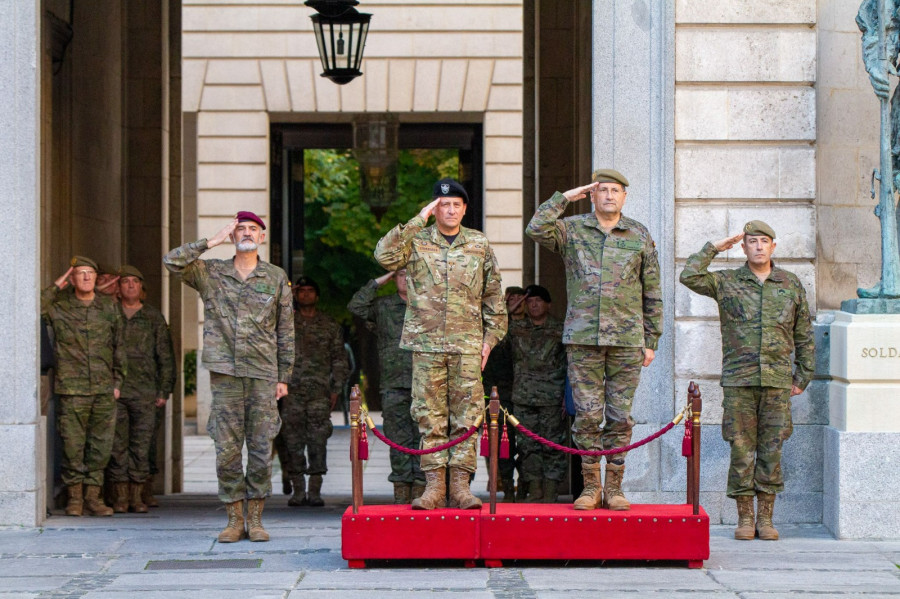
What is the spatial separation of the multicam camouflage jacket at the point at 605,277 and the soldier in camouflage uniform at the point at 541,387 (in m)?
3.12

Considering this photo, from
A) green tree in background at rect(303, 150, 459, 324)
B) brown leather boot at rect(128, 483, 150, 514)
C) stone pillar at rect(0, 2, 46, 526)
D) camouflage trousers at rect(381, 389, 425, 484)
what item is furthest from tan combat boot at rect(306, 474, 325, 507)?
green tree in background at rect(303, 150, 459, 324)

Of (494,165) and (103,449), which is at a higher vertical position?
(494,165)

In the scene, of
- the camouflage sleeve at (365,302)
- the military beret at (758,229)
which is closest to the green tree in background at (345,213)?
the camouflage sleeve at (365,302)

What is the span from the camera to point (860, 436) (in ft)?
32.7

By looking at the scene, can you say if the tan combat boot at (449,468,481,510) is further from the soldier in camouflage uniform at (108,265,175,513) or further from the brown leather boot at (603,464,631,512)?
the soldier in camouflage uniform at (108,265,175,513)

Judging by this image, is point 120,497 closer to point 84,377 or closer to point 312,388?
point 84,377

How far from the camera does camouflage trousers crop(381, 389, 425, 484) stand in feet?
37.7

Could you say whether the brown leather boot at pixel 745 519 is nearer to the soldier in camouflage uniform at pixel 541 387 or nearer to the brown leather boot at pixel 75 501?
the soldier in camouflage uniform at pixel 541 387

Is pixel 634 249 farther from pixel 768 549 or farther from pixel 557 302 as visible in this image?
pixel 557 302

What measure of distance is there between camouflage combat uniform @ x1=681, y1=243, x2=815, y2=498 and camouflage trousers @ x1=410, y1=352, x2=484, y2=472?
6.42 ft

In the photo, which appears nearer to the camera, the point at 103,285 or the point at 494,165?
the point at 103,285

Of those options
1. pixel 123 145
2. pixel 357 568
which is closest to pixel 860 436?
pixel 357 568

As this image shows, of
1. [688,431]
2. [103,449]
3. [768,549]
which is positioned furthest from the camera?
[103,449]

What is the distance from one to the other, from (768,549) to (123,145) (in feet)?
31.3
